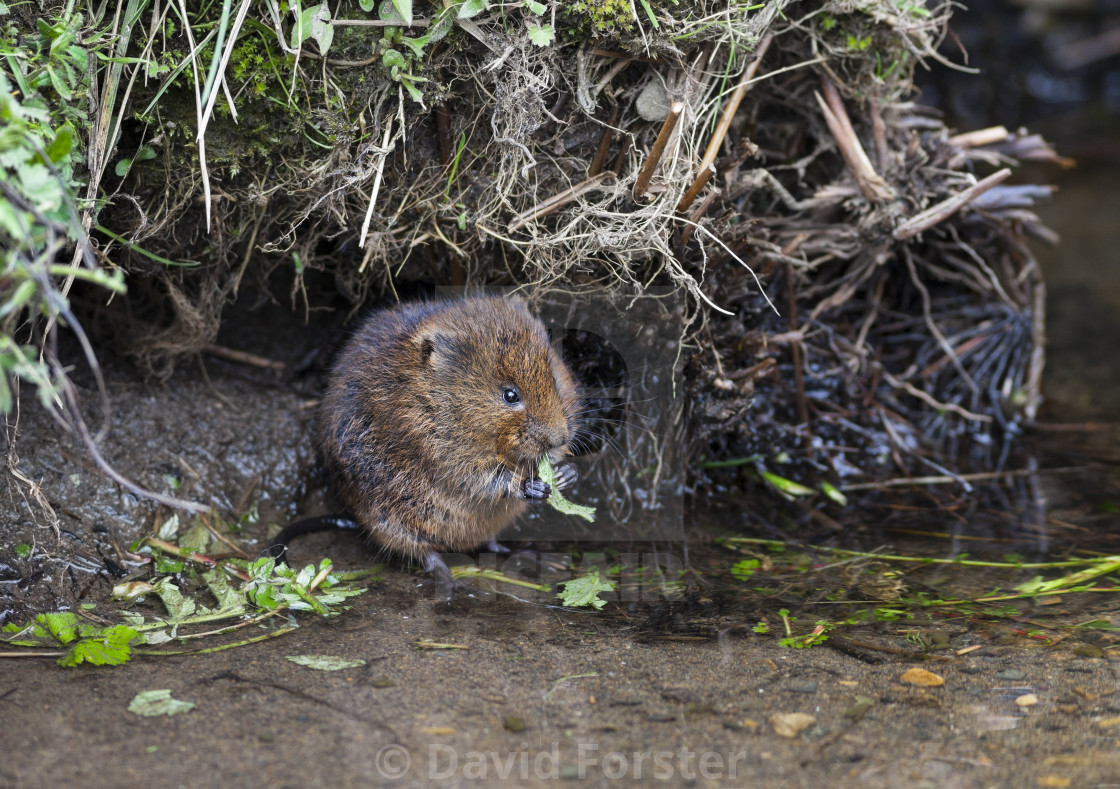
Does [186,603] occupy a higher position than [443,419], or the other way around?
[443,419]

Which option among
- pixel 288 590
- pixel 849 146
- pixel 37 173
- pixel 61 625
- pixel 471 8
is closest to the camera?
pixel 37 173

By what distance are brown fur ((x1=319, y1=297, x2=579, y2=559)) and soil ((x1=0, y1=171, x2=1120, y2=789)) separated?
10.4 inches

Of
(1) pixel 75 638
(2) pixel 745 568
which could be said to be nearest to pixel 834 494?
(2) pixel 745 568

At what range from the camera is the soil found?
2.16 metres

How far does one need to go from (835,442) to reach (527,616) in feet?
7.41

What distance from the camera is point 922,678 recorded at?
266cm

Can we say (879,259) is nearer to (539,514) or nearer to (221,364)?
(539,514)

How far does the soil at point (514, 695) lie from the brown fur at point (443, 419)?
0.26 meters

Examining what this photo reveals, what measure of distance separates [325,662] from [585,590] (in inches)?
40.6

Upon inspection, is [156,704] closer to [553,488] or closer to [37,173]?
[37,173]

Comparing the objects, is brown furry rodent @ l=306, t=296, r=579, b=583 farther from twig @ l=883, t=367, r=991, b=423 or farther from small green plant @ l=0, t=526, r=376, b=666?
twig @ l=883, t=367, r=991, b=423

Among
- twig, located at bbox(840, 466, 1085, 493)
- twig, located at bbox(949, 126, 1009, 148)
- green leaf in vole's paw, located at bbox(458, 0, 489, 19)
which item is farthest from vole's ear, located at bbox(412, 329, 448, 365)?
twig, located at bbox(949, 126, 1009, 148)

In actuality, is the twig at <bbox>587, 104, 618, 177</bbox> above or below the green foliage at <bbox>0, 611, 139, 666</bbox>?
above

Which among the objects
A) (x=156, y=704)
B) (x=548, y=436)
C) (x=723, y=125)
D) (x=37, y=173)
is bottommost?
(x=156, y=704)
